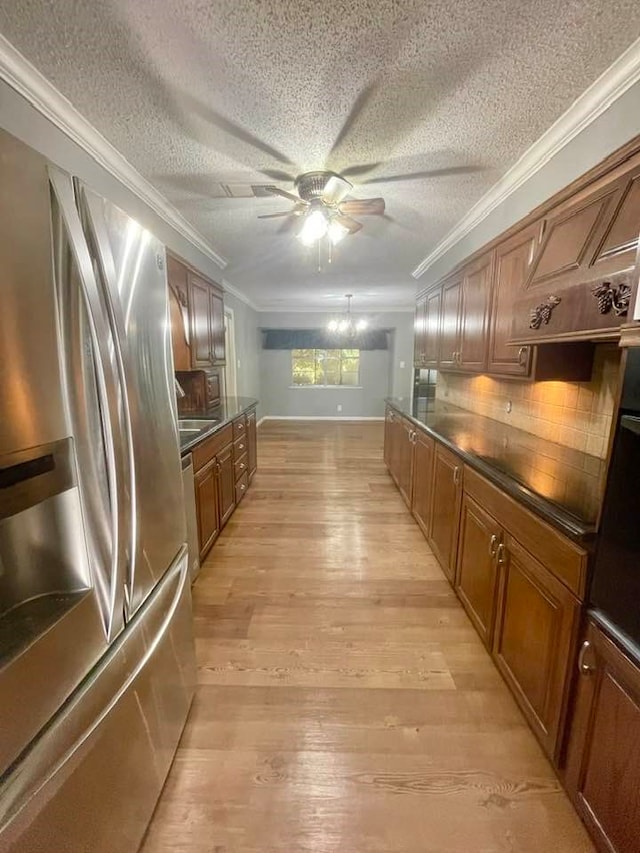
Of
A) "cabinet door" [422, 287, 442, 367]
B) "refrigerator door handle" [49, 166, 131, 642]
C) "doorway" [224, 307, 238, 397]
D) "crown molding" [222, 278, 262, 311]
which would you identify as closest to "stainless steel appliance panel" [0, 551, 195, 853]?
"refrigerator door handle" [49, 166, 131, 642]

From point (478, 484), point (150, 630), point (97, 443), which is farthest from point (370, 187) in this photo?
point (150, 630)

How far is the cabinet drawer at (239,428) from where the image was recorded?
11.1 feet

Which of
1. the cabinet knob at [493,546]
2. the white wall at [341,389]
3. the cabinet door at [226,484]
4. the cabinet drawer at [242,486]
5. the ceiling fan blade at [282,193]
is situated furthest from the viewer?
the white wall at [341,389]

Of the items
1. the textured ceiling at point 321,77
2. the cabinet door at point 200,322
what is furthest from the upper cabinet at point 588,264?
the cabinet door at point 200,322

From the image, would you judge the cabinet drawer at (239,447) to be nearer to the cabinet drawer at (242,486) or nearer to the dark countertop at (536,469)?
the cabinet drawer at (242,486)

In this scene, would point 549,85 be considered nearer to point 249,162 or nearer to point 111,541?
point 249,162

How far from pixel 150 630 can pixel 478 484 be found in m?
1.58

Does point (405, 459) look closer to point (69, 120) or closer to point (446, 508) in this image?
point (446, 508)

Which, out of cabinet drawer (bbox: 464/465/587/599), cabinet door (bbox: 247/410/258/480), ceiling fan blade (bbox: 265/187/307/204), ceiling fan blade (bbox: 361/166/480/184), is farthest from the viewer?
cabinet door (bbox: 247/410/258/480)

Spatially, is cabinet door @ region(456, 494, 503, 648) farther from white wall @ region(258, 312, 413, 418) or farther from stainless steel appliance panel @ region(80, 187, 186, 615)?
white wall @ region(258, 312, 413, 418)

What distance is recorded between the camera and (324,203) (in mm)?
2193

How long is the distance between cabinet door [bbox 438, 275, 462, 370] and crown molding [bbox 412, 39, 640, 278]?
511 mm

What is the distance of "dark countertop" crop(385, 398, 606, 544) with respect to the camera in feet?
4.06

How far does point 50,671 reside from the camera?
79 centimetres
